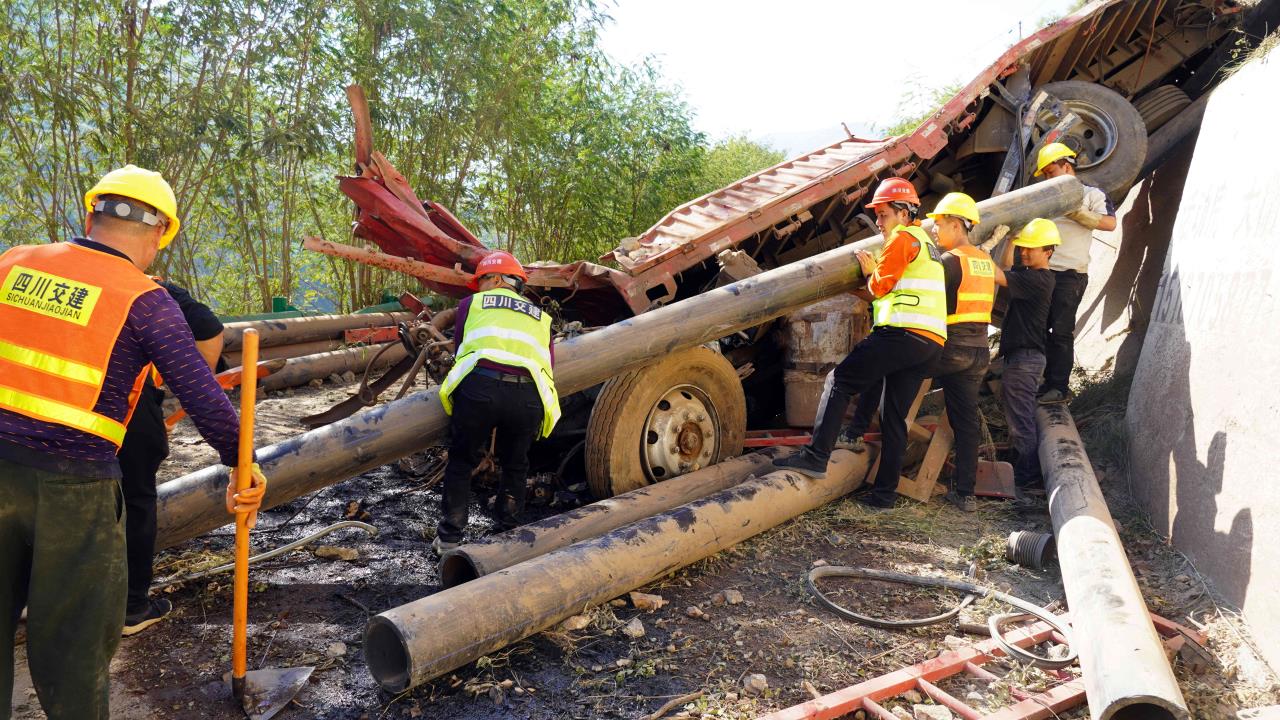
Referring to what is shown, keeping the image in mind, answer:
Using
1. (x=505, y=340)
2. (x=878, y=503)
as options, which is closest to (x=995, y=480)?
(x=878, y=503)

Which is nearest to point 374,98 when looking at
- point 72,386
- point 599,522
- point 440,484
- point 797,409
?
point 440,484

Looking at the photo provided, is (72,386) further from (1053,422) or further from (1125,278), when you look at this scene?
(1125,278)

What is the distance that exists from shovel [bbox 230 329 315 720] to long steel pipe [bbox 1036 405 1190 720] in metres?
2.72

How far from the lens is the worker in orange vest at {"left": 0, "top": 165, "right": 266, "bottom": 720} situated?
2.20m

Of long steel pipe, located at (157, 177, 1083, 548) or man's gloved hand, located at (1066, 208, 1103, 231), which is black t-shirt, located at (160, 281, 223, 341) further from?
man's gloved hand, located at (1066, 208, 1103, 231)

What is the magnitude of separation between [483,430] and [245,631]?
1475 millimetres

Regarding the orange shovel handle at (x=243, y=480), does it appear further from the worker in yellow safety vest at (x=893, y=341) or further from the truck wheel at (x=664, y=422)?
the worker in yellow safety vest at (x=893, y=341)

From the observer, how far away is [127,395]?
7.71 ft

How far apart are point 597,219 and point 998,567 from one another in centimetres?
914

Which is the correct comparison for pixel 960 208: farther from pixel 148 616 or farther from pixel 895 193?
pixel 148 616

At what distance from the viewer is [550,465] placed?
17.8ft

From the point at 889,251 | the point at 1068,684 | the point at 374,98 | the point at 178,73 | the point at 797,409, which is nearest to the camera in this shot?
the point at 1068,684

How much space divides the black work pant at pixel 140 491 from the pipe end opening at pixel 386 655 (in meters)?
1.12

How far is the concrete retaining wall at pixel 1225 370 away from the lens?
322 cm
